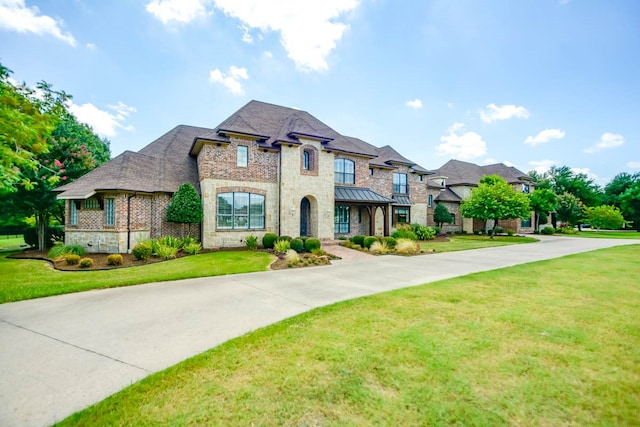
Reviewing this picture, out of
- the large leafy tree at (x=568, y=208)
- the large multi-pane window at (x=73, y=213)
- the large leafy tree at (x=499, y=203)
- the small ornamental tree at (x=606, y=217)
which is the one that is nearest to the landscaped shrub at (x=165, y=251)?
the large multi-pane window at (x=73, y=213)

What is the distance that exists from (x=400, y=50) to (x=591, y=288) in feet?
57.7

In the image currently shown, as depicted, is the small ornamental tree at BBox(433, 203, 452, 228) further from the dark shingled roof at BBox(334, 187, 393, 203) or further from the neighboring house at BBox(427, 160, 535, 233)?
the dark shingled roof at BBox(334, 187, 393, 203)

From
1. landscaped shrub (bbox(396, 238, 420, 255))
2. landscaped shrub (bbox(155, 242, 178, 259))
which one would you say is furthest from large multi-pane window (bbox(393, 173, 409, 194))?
landscaped shrub (bbox(155, 242, 178, 259))

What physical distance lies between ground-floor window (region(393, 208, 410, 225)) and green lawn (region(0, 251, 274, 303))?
17.0 m

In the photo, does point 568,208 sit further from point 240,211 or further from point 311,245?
point 240,211

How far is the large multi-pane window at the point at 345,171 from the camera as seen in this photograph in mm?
21031

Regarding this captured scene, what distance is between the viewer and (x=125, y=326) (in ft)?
16.3

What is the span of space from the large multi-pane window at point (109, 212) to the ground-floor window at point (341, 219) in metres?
14.0

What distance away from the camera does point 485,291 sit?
7.10 m

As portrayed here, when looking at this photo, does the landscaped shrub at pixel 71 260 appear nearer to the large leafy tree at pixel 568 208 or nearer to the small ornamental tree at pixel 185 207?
the small ornamental tree at pixel 185 207

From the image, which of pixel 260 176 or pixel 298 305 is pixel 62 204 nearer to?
pixel 260 176

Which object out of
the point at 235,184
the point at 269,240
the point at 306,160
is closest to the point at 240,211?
the point at 235,184

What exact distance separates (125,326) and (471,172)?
136 ft

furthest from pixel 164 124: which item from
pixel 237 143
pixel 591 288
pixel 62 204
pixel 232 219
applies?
pixel 591 288
